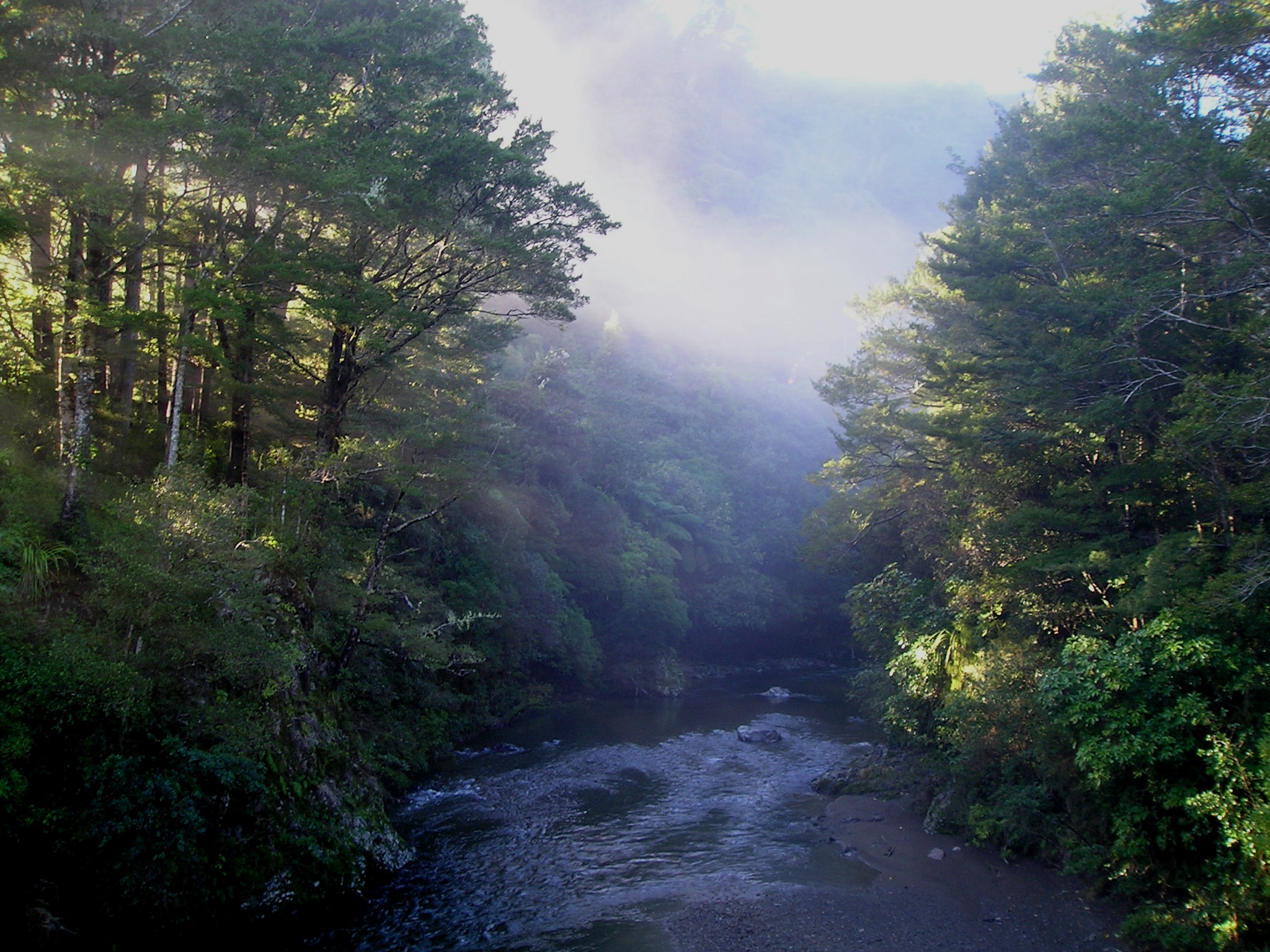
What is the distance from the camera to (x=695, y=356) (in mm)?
104688

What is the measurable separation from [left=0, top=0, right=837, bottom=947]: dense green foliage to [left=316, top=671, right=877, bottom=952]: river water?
4.95 feet

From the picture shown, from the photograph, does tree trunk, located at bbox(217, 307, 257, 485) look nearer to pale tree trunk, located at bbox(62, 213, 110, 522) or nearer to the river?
pale tree trunk, located at bbox(62, 213, 110, 522)

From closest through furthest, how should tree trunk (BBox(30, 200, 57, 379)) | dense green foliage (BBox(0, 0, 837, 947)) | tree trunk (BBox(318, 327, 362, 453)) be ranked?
dense green foliage (BBox(0, 0, 837, 947))
tree trunk (BBox(30, 200, 57, 379))
tree trunk (BBox(318, 327, 362, 453))

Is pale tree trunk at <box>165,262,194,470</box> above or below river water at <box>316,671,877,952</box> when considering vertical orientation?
above

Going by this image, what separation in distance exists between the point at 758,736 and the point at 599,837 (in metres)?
12.0

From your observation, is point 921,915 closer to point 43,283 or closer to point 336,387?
point 336,387

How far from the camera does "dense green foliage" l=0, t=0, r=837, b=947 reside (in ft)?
31.1

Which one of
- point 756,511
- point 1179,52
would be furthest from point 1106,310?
point 756,511

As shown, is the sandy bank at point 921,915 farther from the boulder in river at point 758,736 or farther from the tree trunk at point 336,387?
the tree trunk at point 336,387

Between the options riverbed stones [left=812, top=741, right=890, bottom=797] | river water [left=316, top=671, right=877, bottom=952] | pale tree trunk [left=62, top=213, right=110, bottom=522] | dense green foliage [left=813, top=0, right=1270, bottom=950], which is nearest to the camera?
dense green foliage [left=813, top=0, right=1270, bottom=950]

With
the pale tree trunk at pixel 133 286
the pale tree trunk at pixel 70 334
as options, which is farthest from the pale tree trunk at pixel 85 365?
the pale tree trunk at pixel 133 286

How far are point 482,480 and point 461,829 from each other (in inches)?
422

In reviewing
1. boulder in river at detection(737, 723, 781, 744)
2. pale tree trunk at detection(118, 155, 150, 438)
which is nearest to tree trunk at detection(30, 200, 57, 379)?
pale tree trunk at detection(118, 155, 150, 438)

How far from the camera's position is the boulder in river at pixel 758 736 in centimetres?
2669
